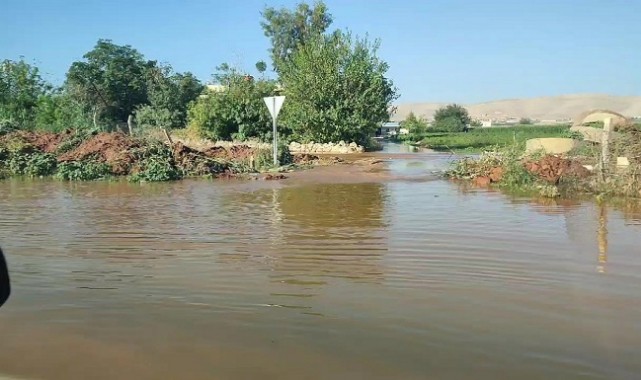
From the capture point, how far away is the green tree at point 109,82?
49.3 m

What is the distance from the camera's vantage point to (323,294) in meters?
6.46

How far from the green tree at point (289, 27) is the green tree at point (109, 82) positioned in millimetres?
16561

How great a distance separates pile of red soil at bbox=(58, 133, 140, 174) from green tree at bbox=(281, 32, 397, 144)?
48.4 feet

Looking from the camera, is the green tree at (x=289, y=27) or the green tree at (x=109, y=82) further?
the green tree at (x=289, y=27)

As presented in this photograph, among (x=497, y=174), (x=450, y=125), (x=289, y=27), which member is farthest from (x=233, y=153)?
(x=450, y=125)

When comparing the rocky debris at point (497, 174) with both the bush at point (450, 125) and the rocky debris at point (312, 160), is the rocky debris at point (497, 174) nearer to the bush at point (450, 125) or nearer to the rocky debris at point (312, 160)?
the rocky debris at point (312, 160)

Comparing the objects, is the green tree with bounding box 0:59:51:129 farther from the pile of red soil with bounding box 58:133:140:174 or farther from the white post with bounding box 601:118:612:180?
the white post with bounding box 601:118:612:180

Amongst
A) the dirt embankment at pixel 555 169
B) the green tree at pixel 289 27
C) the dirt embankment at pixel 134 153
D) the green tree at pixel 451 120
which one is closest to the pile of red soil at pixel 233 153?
the dirt embankment at pixel 134 153

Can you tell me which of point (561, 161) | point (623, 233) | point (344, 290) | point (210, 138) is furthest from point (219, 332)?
point (210, 138)

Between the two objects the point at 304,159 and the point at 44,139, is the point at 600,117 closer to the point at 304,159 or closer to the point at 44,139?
the point at 304,159

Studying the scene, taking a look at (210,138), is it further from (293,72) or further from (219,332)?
(219,332)

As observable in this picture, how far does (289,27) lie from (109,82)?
23.8m

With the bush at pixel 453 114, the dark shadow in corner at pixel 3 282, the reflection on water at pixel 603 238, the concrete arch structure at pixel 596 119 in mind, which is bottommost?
the reflection on water at pixel 603 238

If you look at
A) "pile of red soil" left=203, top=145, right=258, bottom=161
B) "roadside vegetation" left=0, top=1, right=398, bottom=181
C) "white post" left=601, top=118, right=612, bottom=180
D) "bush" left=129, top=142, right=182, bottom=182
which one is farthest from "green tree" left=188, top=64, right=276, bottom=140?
"white post" left=601, top=118, right=612, bottom=180
